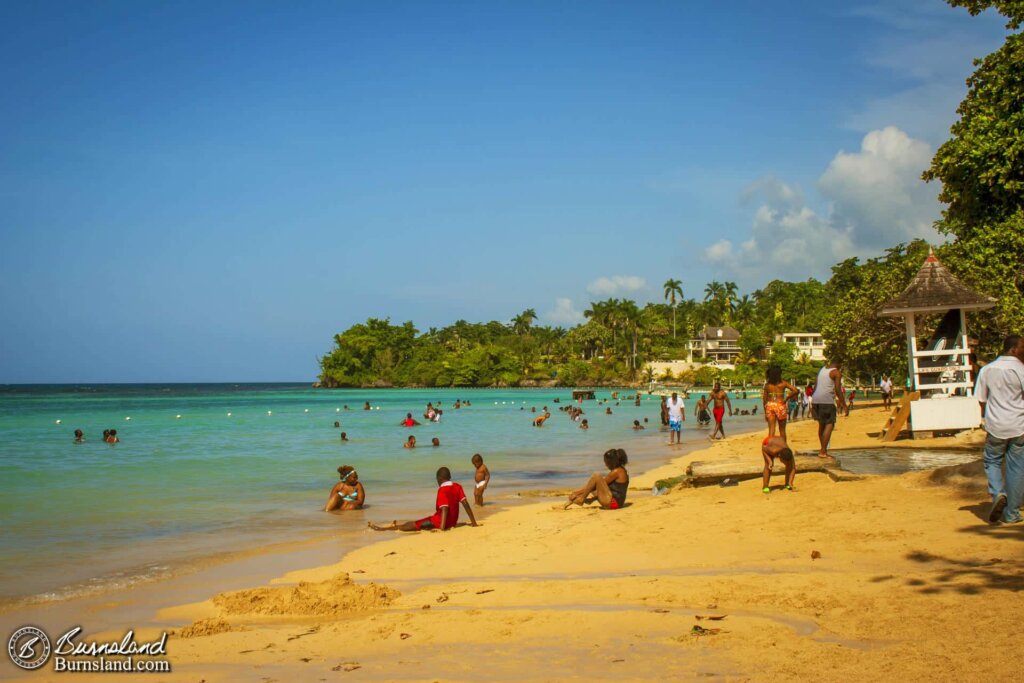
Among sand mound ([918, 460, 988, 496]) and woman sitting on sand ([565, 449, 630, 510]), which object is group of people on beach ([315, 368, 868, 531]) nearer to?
woman sitting on sand ([565, 449, 630, 510])

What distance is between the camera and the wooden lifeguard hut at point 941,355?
54.3 feet

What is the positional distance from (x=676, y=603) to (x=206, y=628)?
13.9ft

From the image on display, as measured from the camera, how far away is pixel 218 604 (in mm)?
7773

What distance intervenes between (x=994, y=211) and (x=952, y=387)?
24.4 ft

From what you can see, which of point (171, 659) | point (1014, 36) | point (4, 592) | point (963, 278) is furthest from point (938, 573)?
point (963, 278)

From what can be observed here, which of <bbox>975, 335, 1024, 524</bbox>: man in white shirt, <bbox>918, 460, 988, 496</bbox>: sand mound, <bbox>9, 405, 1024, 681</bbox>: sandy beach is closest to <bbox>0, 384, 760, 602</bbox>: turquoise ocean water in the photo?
<bbox>9, 405, 1024, 681</bbox>: sandy beach

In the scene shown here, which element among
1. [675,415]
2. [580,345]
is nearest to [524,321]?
[580,345]

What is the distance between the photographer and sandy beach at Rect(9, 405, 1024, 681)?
5.03m

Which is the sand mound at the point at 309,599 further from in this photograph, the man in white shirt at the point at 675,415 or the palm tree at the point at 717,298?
the palm tree at the point at 717,298

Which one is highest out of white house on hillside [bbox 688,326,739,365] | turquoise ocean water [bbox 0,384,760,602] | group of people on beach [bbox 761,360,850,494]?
white house on hillside [bbox 688,326,739,365]

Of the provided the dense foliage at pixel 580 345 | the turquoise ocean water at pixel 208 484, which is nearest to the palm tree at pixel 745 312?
the dense foliage at pixel 580 345

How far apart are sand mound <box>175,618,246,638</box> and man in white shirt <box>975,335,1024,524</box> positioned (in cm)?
749

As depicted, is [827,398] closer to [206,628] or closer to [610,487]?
[610,487]

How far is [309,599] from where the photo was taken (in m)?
7.53
